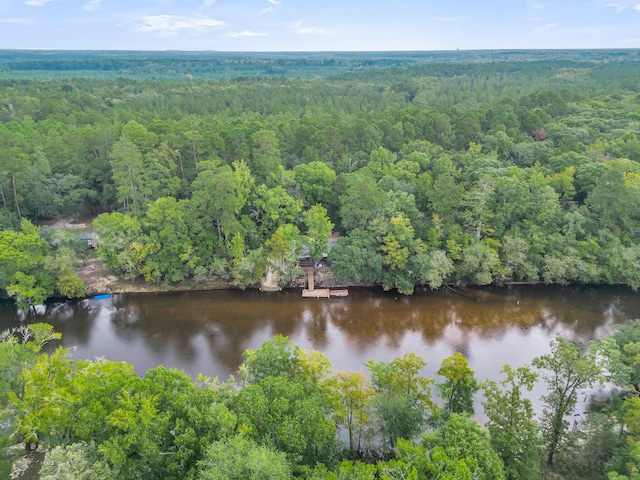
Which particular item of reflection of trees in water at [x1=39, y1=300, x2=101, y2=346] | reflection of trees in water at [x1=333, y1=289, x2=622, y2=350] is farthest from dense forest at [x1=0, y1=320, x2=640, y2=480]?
reflection of trees in water at [x1=39, y1=300, x2=101, y2=346]

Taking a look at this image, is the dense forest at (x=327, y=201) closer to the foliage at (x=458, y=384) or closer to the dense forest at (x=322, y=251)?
the dense forest at (x=322, y=251)

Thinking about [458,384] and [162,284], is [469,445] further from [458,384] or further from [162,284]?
[162,284]

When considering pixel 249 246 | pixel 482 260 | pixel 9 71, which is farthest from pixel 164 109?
pixel 9 71

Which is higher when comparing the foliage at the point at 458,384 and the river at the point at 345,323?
the foliage at the point at 458,384

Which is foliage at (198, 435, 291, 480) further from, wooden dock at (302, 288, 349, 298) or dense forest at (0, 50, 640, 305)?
dense forest at (0, 50, 640, 305)

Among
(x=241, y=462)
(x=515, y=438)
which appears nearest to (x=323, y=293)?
(x=515, y=438)

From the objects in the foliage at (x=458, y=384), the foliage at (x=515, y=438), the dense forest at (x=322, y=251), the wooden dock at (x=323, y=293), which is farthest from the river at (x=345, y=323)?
the foliage at (x=515, y=438)
